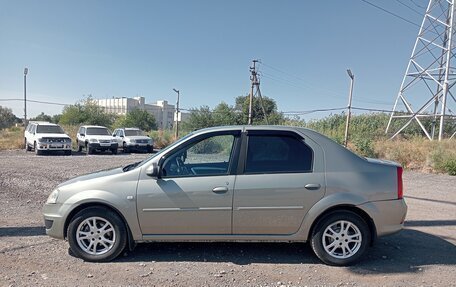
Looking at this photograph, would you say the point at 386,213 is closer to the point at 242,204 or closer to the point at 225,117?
the point at 242,204

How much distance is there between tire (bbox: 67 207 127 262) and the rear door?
1.43m

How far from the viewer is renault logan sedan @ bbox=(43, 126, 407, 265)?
12.0 ft

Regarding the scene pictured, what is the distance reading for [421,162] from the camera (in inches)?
526

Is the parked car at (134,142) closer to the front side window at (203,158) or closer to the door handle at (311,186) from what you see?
the front side window at (203,158)

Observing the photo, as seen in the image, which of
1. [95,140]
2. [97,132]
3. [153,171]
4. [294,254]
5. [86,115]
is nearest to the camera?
[153,171]

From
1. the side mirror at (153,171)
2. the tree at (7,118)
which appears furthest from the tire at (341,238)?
the tree at (7,118)

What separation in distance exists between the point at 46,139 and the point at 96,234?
1628 cm

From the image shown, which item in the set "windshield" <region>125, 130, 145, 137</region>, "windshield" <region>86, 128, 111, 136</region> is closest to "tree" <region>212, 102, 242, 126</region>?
"windshield" <region>125, 130, 145, 137</region>

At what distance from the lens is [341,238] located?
12.1ft

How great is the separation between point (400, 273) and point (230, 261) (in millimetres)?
1974

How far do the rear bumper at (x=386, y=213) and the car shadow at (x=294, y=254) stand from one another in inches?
17.4

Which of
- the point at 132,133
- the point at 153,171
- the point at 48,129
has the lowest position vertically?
the point at 153,171

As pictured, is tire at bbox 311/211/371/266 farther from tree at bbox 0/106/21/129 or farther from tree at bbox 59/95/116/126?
tree at bbox 0/106/21/129

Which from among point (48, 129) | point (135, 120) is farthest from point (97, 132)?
point (135, 120)
